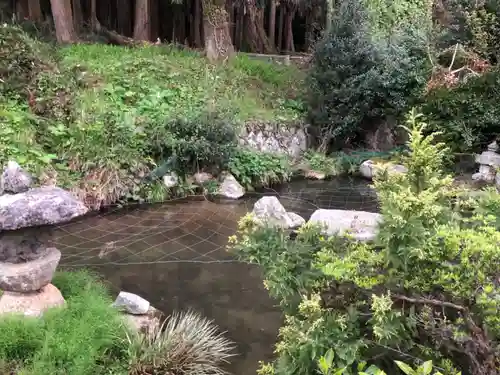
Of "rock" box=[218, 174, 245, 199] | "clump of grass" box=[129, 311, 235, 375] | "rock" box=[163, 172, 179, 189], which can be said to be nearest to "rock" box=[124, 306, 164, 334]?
"clump of grass" box=[129, 311, 235, 375]

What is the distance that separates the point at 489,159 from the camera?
405 inches

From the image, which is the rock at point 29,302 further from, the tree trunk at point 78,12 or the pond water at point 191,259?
the tree trunk at point 78,12

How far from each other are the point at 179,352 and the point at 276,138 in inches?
307

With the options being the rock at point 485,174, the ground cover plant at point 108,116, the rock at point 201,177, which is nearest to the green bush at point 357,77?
the ground cover plant at point 108,116

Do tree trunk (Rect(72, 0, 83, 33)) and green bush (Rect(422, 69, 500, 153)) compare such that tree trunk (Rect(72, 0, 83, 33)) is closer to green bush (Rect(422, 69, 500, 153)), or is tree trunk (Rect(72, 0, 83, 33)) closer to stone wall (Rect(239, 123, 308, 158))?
stone wall (Rect(239, 123, 308, 158))

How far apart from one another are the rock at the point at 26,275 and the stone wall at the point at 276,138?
6.71 metres

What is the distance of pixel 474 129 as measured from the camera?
1111cm

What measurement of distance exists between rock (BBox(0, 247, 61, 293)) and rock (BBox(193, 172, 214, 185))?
5.20 m

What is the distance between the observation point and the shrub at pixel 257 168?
396 inches

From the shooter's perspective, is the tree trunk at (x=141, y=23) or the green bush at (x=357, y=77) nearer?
the green bush at (x=357, y=77)

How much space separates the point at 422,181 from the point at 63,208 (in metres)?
2.66

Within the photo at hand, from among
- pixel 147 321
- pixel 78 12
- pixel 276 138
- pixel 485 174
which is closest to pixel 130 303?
pixel 147 321

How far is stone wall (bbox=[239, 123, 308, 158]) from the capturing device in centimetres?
1113

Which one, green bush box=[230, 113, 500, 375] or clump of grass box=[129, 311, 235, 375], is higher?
green bush box=[230, 113, 500, 375]
